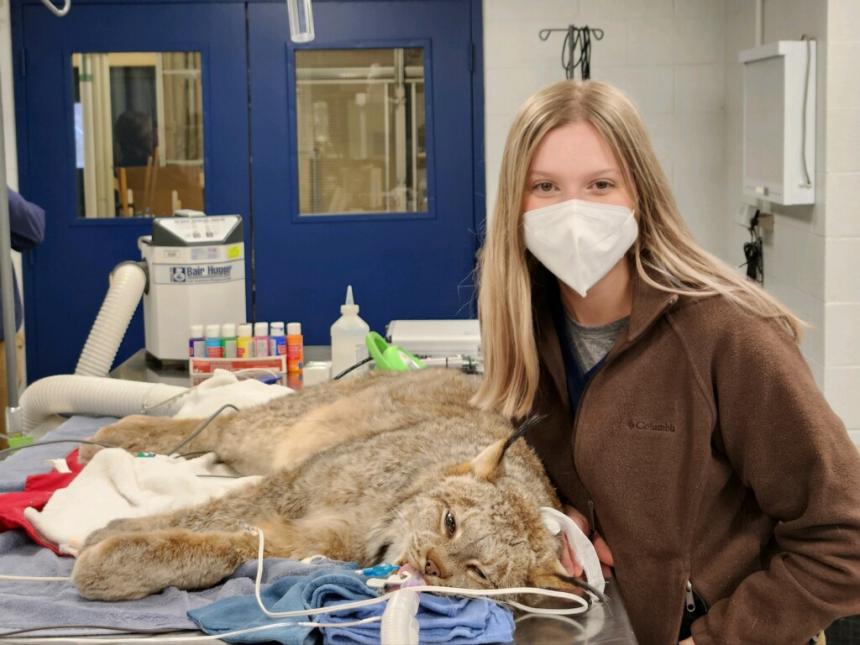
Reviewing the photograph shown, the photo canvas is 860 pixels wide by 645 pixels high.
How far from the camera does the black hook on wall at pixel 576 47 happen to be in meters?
5.90

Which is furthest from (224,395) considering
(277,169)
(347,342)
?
(277,169)

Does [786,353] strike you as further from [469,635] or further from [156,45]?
[156,45]

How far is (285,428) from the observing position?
2.92 meters

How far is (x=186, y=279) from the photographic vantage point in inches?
154

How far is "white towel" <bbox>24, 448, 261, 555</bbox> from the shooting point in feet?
7.38

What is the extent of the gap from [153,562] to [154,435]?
107 cm

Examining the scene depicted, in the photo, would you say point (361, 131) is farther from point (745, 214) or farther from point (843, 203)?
point (843, 203)

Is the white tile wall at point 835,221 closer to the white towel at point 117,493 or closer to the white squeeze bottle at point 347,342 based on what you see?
the white squeeze bottle at point 347,342

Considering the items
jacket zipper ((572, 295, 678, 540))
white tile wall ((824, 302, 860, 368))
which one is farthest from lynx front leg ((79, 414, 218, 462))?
white tile wall ((824, 302, 860, 368))

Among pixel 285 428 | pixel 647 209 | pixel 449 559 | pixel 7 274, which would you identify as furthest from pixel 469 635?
pixel 7 274

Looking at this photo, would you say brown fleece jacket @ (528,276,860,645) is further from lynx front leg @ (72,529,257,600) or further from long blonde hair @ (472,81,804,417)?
lynx front leg @ (72,529,257,600)

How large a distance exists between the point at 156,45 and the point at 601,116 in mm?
4614

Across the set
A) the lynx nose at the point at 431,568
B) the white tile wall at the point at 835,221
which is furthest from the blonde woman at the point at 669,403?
the white tile wall at the point at 835,221

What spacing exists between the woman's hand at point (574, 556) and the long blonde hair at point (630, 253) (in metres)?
0.22
